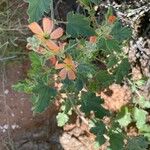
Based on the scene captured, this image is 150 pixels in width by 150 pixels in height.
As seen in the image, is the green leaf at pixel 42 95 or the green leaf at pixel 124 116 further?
the green leaf at pixel 124 116

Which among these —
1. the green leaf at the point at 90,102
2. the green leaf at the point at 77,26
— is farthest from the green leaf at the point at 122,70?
the green leaf at the point at 77,26

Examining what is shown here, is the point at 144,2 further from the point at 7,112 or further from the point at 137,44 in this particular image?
the point at 7,112

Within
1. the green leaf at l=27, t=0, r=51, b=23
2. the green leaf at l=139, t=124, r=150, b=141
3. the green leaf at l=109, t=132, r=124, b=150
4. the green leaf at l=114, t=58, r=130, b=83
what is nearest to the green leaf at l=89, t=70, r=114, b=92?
the green leaf at l=114, t=58, r=130, b=83

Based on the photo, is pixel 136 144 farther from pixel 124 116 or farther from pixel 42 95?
pixel 42 95

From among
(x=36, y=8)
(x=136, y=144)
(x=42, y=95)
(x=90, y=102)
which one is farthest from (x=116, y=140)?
(x=36, y=8)

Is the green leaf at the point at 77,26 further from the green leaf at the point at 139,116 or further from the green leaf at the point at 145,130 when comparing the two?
the green leaf at the point at 145,130

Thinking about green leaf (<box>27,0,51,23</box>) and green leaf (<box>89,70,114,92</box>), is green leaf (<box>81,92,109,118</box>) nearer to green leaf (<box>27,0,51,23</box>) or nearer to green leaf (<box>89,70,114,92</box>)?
green leaf (<box>89,70,114,92</box>)
